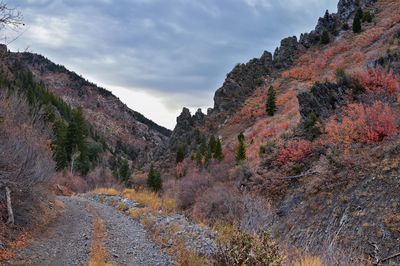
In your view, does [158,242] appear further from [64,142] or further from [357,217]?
[64,142]

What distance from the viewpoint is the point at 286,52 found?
71.4 m

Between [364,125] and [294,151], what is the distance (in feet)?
13.5

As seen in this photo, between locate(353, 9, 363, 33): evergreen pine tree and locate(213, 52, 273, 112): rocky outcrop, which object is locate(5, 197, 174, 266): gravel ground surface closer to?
→ locate(353, 9, 363, 33): evergreen pine tree

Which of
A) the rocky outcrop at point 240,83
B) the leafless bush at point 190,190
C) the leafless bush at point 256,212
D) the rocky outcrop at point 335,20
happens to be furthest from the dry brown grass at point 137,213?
the rocky outcrop at point 335,20

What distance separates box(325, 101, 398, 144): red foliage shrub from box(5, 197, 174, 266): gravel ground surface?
9487 millimetres

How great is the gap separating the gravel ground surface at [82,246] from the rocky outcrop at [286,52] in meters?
57.7

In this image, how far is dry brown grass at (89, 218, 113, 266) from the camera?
34.5 ft

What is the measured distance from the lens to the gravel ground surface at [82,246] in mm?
10836

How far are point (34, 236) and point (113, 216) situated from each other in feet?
24.1

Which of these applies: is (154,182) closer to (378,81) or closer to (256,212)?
(378,81)

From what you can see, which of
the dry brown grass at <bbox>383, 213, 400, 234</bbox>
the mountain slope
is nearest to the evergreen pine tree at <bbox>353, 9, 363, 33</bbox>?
the mountain slope

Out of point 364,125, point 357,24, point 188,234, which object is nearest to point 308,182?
point 364,125

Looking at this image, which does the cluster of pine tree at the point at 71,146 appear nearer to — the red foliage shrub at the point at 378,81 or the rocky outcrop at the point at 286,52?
the rocky outcrop at the point at 286,52

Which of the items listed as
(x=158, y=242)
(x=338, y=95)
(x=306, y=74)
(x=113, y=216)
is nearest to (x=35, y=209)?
(x=113, y=216)
